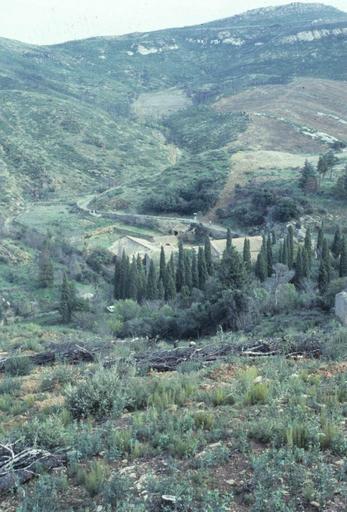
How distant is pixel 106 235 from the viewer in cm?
6862

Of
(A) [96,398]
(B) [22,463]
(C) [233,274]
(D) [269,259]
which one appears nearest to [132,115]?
(D) [269,259]

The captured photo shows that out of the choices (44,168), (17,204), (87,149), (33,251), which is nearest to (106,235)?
(33,251)

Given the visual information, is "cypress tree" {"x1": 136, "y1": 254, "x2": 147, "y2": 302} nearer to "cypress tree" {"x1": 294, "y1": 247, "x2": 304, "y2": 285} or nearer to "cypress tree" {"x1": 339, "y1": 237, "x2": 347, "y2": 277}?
"cypress tree" {"x1": 294, "y1": 247, "x2": 304, "y2": 285}

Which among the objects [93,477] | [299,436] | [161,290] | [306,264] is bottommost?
[161,290]

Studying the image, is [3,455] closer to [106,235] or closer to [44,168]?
A: [106,235]

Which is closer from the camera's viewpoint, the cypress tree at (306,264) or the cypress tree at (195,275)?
the cypress tree at (306,264)

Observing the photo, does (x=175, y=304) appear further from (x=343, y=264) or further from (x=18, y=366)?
(x=18, y=366)

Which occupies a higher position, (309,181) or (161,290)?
(309,181)

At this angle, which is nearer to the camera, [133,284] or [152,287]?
[152,287]

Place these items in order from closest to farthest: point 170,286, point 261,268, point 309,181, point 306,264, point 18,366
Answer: point 18,366 < point 306,264 < point 170,286 < point 261,268 < point 309,181

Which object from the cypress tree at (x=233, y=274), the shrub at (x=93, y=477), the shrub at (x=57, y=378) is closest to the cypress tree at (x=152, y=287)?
the cypress tree at (x=233, y=274)

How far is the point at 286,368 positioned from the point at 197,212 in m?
66.4

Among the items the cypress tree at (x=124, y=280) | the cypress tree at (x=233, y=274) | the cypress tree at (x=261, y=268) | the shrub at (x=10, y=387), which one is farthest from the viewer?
the cypress tree at (x=124, y=280)

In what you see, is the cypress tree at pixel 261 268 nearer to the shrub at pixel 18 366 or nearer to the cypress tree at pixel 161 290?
the cypress tree at pixel 161 290
